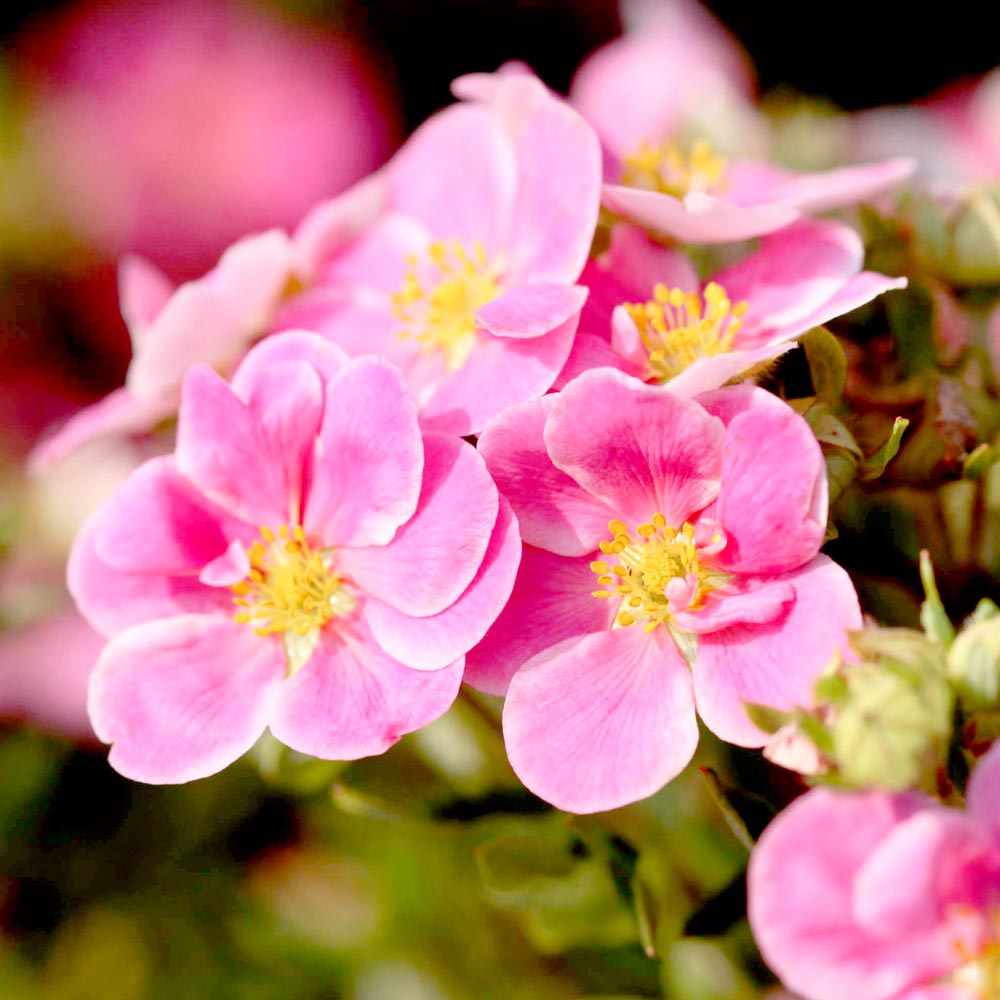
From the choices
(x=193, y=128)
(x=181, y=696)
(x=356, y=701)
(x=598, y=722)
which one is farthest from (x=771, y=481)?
(x=193, y=128)

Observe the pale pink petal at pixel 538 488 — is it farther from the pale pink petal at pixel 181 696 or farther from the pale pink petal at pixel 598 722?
the pale pink petal at pixel 181 696

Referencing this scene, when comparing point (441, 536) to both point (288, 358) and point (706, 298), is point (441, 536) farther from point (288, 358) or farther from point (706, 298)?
point (706, 298)

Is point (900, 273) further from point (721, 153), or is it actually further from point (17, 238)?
point (17, 238)

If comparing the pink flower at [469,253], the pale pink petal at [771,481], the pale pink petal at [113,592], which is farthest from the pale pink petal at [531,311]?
the pale pink petal at [113,592]

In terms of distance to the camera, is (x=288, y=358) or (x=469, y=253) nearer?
(x=288, y=358)

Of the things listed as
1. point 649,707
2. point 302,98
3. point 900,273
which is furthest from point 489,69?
point 649,707
